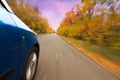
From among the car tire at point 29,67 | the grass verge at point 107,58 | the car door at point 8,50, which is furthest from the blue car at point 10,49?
the grass verge at point 107,58

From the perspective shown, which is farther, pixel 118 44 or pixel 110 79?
pixel 118 44

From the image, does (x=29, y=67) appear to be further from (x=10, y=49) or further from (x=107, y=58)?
(x=107, y=58)

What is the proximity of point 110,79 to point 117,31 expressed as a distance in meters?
11.1

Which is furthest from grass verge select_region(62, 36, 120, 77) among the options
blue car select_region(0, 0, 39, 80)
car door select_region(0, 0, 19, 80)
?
car door select_region(0, 0, 19, 80)

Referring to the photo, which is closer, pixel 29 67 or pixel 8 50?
pixel 8 50

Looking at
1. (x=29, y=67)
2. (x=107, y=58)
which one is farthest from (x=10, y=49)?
(x=107, y=58)

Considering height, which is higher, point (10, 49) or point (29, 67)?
point (10, 49)

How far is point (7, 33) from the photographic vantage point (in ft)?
8.11

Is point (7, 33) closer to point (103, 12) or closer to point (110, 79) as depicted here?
point (110, 79)

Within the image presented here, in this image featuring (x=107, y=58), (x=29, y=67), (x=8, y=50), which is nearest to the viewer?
(x=8, y=50)

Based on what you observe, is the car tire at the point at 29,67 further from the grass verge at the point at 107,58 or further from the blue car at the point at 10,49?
the grass verge at the point at 107,58

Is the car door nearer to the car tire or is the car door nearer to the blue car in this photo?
the blue car

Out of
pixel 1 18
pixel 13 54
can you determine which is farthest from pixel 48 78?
pixel 1 18

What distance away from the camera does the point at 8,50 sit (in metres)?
2.53
